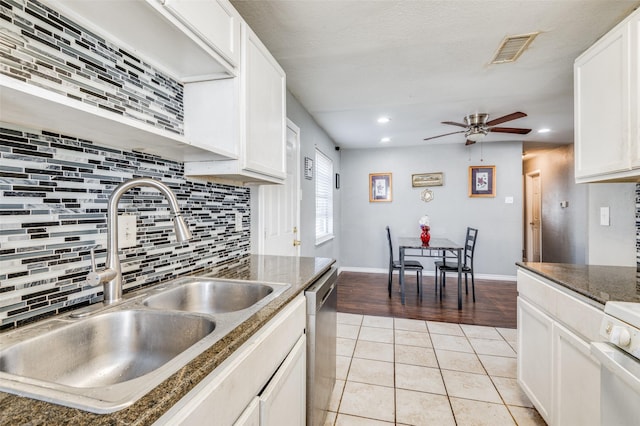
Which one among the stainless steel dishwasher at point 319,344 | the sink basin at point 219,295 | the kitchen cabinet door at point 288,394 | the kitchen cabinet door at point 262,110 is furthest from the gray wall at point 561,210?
the sink basin at point 219,295

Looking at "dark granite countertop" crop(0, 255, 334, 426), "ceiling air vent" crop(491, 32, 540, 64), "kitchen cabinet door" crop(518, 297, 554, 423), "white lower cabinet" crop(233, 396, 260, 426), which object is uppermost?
"ceiling air vent" crop(491, 32, 540, 64)

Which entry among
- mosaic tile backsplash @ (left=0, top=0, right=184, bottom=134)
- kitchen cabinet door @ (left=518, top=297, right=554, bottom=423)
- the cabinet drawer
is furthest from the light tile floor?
mosaic tile backsplash @ (left=0, top=0, right=184, bottom=134)

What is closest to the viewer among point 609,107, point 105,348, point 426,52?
point 105,348

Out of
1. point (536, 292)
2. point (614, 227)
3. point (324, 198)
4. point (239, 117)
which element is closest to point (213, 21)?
point (239, 117)

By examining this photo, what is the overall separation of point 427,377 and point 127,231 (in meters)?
2.12

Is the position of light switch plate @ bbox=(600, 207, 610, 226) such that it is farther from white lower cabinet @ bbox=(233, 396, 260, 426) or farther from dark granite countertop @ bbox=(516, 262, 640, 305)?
white lower cabinet @ bbox=(233, 396, 260, 426)

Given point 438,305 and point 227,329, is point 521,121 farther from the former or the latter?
point 227,329

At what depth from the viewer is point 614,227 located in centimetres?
206

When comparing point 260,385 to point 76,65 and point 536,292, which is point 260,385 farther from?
point 536,292

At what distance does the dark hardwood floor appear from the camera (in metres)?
3.21

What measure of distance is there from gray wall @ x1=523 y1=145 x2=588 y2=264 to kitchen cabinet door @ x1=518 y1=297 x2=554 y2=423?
153 inches

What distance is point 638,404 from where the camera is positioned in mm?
831

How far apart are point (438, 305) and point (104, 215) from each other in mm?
3578

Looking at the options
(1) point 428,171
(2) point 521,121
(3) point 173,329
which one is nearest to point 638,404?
(3) point 173,329
